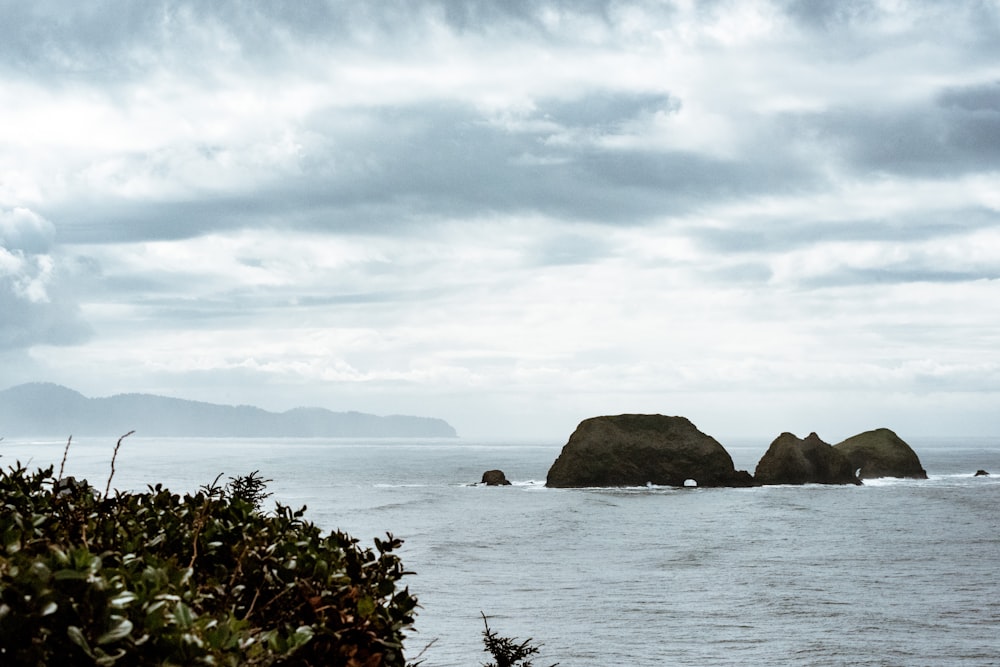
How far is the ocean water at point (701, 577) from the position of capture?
Answer: 18.7 meters

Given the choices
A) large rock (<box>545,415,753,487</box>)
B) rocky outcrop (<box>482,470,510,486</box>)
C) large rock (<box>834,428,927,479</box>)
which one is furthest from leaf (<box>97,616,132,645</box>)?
large rock (<box>834,428,927,479</box>)

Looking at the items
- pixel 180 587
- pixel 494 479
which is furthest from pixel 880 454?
pixel 180 587

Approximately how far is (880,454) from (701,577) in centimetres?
7349

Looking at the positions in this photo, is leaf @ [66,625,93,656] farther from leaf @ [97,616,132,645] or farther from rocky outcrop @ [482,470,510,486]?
rocky outcrop @ [482,470,510,486]

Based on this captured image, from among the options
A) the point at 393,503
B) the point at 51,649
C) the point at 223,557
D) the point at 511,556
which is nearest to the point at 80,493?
the point at 223,557

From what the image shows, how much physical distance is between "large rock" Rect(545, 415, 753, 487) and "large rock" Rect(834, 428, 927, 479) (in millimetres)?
18718

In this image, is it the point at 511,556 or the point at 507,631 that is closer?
the point at 507,631

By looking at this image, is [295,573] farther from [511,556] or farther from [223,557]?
[511,556]

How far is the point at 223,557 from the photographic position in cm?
532

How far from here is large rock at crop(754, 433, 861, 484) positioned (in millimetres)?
84750

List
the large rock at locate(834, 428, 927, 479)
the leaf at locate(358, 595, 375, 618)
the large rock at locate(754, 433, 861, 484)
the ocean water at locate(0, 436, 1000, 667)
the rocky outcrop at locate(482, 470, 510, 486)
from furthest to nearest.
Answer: the large rock at locate(834, 428, 927, 479), the rocky outcrop at locate(482, 470, 510, 486), the large rock at locate(754, 433, 861, 484), the ocean water at locate(0, 436, 1000, 667), the leaf at locate(358, 595, 375, 618)

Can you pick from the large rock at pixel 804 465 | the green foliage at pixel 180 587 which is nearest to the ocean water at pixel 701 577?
the green foliage at pixel 180 587

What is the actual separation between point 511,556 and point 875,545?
16627 millimetres

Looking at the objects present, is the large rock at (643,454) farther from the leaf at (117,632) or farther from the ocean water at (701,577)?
the leaf at (117,632)
